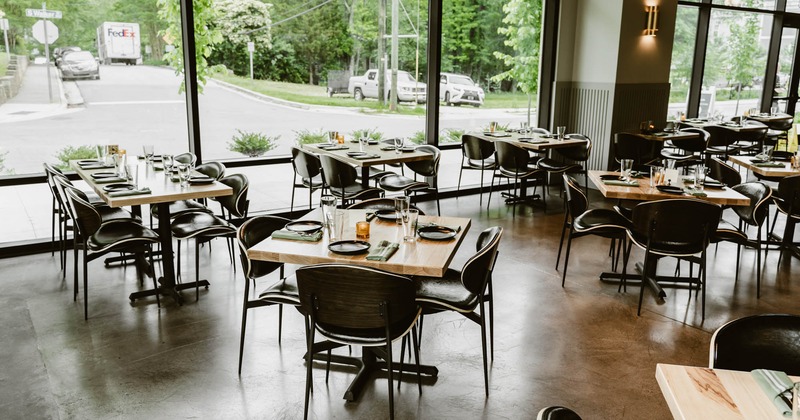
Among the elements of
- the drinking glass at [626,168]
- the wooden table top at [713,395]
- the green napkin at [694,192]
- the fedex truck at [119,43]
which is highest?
the fedex truck at [119,43]

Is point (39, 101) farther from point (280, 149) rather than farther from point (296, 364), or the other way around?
point (296, 364)

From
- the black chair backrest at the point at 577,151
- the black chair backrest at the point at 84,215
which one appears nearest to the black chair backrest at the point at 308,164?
the black chair backrest at the point at 84,215

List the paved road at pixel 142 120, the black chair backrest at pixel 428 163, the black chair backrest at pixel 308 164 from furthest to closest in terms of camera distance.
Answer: the black chair backrest at pixel 428 163 → the black chair backrest at pixel 308 164 → the paved road at pixel 142 120

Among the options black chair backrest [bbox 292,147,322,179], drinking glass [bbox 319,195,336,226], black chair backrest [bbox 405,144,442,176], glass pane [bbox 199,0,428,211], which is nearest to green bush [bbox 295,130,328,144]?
glass pane [bbox 199,0,428,211]

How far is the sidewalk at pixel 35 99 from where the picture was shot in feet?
19.1

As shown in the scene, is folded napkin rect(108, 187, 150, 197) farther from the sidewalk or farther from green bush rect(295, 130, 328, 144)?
green bush rect(295, 130, 328, 144)

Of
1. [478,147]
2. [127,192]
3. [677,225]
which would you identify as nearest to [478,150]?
[478,147]

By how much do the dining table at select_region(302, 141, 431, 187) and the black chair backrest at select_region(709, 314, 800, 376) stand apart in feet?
13.9

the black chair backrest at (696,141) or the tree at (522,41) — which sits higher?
the tree at (522,41)

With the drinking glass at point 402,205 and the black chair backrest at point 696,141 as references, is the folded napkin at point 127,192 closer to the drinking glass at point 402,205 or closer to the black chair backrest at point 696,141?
the drinking glass at point 402,205

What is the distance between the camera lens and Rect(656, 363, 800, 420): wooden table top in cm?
171

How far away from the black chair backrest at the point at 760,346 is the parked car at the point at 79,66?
603 cm

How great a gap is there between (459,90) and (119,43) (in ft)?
14.0

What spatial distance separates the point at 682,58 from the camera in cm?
1040
